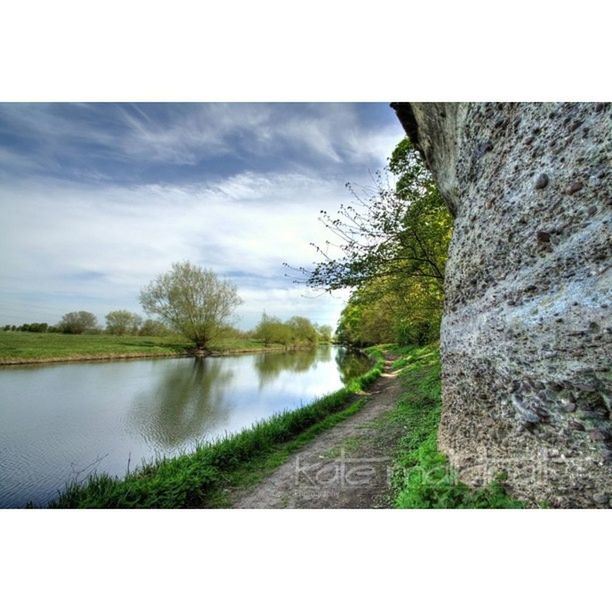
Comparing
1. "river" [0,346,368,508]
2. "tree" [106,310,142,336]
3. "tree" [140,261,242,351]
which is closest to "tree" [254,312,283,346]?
"tree" [140,261,242,351]

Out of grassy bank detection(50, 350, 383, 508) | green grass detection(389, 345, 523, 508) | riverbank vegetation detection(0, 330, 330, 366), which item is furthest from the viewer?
riverbank vegetation detection(0, 330, 330, 366)

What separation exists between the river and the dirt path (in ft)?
5.40

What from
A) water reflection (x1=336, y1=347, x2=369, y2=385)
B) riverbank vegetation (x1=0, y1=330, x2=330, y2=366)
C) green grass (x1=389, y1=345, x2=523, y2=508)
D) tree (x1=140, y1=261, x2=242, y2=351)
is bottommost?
water reflection (x1=336, y1=347, x2=369, y2=385)

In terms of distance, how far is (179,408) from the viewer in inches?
279

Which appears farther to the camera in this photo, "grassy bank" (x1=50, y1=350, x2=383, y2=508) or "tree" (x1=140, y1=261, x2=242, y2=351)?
"tree" (x1=140, y1=261, x2=242, y2=351)

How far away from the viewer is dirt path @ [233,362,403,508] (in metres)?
3.28

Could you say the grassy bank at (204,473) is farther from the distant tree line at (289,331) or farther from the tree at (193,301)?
the distant tree line at (289,331)

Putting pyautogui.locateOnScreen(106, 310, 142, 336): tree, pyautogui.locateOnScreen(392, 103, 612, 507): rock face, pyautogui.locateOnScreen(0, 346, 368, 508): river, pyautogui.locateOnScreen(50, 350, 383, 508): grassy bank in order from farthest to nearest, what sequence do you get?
pyautogui.locateOnScreen(106, 310, 142, 336): tree → pyautogui.locateOnScreen(0, 346, 368, 508): river → pyautogui.locateOnScreen(50, 350, 383, 508): grassy bank → pyautogui.locateOnScreen(392, 103, 612, 507): rock face

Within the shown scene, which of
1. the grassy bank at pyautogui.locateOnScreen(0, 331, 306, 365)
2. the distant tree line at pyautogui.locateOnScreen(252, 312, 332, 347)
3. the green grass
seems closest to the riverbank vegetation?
the grassy bank at pyautogui.locateOnScreen(0, 331, 306, 365)

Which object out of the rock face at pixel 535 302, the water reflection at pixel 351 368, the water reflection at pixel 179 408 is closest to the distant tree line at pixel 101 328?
the water reflection at pixel 179 408

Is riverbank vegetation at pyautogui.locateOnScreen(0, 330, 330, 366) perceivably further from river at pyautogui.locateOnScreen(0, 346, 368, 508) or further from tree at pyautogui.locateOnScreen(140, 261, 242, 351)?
tree at pyautogui.locateOnScreen(140, 261, 242, 351)

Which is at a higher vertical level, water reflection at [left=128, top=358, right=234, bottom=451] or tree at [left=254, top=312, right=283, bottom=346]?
tree at [left=254, top=312, right=283, bottom=346]
